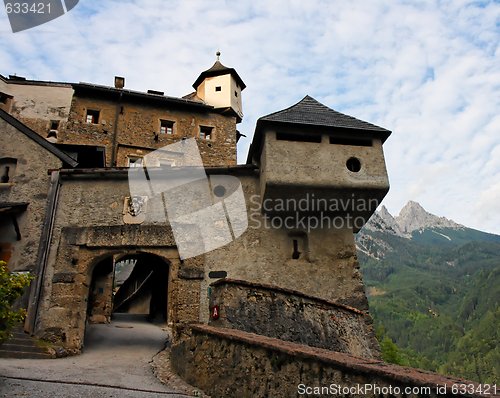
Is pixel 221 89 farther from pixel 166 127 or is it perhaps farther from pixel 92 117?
pixel 92 117

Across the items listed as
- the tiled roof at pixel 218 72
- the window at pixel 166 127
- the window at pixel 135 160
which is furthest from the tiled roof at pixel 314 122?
the tiled roof at pixel 218 72

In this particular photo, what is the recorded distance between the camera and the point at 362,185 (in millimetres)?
12648

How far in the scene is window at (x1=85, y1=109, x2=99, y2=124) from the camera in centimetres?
2203

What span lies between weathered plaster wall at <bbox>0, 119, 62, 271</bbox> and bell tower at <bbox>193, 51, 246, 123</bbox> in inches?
483

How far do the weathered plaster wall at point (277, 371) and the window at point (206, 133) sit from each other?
16.8 m

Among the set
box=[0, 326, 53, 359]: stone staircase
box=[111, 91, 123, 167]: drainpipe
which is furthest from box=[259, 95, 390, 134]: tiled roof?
box=[111, 91, 123, 167]: drainpipe

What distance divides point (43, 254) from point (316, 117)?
9.06 m

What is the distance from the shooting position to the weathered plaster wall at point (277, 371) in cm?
385

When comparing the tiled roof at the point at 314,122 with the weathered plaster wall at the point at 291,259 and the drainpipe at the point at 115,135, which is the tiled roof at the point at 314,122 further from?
the drainpipe at the point at 115,135

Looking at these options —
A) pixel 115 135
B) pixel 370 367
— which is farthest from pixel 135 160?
Answer: pixel 370 367

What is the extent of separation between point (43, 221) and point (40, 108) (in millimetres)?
13361

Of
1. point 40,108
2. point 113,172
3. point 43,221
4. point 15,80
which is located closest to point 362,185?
point 113,172

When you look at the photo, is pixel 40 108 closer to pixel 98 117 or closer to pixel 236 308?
pixel 98 117

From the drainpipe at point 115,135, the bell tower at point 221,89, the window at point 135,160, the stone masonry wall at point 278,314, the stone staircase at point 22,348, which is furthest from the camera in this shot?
the bell tower at point 221,89
